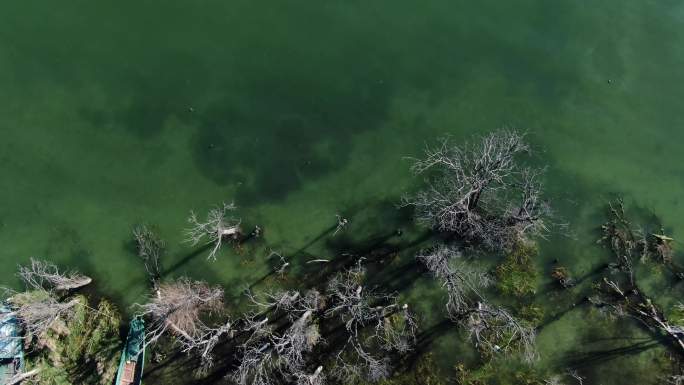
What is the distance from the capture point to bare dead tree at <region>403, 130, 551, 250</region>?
2181 cm

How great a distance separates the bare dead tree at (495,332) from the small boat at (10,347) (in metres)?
15.6

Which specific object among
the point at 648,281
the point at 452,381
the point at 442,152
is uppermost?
the point at 442,152

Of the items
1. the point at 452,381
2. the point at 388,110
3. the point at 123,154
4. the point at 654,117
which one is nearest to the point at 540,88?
the point at 654,117

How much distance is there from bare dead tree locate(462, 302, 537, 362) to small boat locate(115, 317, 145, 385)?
37.3 ft

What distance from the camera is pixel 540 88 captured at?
78.8ft

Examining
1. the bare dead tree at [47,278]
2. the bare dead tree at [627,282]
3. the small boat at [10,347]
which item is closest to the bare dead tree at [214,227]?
the bare dead tree at [47,278]

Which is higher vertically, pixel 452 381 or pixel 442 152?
pixel 442 152

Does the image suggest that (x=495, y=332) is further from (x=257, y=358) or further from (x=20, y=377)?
(x=20, y=377)

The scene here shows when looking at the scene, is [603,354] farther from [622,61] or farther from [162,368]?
[162,368]

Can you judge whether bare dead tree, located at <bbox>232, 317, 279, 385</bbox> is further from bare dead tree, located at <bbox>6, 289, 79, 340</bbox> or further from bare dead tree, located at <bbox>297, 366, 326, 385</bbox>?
bare dead tree, located at <bbox>6, 289, 79, 340</bbox>

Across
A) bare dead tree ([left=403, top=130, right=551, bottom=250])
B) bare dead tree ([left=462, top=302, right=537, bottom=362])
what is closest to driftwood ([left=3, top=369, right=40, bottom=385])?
bare dead tree ([left=403, top=130, right=551, bottom=250])

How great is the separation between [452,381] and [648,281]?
801 cm

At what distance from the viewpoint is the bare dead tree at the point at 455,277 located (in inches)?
863

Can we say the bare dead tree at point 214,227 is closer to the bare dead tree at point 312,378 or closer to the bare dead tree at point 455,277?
the bare dead tree at point 312,378
